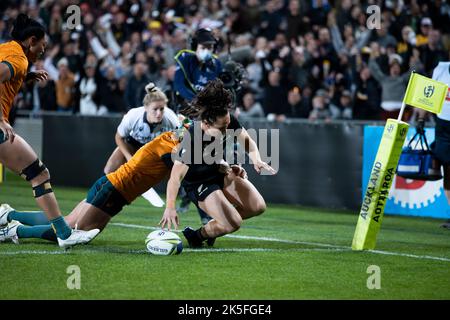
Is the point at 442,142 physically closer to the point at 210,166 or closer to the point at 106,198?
the point at 210,166

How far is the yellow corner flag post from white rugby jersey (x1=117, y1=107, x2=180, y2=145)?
2.78 metres

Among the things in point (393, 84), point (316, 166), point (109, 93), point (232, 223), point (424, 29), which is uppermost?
point (424, 29)

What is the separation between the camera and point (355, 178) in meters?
13.4

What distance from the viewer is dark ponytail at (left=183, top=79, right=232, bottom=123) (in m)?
8.41

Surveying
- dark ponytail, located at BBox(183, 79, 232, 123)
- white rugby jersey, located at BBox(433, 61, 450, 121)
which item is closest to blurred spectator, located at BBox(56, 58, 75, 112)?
white rugby jersey, located at BBox(433, 61, 450, 121)

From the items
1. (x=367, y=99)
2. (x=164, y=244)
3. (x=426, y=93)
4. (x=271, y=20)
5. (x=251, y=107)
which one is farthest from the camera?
(x=271, y=20)

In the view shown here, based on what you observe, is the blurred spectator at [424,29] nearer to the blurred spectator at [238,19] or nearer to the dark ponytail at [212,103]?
the blurred spectator at [238,19]

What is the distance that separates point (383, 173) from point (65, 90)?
40.7 ft

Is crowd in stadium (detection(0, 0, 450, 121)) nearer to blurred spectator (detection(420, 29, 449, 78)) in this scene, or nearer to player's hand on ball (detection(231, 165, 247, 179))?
blurred spectator (detection(420, 29, 449, 78))

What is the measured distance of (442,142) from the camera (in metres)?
11.3

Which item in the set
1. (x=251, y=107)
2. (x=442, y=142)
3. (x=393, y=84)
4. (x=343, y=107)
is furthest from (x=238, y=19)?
(x=442, y=142)

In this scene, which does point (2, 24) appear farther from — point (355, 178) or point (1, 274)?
point (1, 274)

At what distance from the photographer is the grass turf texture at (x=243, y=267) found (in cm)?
652
